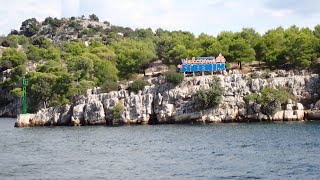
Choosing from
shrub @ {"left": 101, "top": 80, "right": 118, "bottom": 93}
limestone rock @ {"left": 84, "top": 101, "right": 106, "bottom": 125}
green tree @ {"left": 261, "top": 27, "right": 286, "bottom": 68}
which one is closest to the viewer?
limestone rock @ {"left": 84, "top": 101, "right": 106, "bottom": 125}

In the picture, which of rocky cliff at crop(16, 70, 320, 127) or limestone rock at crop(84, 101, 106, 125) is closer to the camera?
rocky cliff at crop(16, 70, 320, 127)

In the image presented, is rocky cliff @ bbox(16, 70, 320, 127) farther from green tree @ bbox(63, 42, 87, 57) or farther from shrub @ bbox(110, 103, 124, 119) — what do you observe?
green tree @ bbox(63, 42, 87, 57)

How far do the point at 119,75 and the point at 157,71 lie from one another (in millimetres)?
9595

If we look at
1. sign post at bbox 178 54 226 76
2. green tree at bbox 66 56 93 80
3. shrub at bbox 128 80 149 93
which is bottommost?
shrub at bbox 128 80 149 93

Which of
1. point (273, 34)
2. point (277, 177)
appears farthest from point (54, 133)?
point (273, 34)

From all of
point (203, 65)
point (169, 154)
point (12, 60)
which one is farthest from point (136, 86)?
point (12, 60)

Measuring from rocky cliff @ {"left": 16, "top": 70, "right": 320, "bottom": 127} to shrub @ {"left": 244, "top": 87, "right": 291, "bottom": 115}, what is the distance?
3.50 feet

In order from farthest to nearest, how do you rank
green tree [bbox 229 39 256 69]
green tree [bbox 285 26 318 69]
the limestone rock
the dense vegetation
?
1. green tree [bbox 229 39 256 69]
2. the dense vegetation
3. green tree [bbox 285 26 318 69]
4. the limestone rock

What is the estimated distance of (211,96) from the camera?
328ft

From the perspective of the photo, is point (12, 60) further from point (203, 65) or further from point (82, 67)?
point (203, 65)

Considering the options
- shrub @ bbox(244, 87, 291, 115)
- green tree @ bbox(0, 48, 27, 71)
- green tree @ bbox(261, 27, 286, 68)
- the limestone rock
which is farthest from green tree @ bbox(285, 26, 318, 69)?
green tree @ bbox(0, 48, 27, 71)

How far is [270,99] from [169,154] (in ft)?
145

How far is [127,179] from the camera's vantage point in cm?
4297

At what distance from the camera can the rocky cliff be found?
100312 millimetres
